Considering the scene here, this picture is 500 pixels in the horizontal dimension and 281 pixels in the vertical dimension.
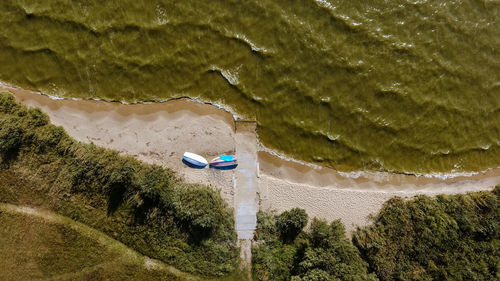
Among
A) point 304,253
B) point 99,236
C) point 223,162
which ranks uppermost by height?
point 223,162

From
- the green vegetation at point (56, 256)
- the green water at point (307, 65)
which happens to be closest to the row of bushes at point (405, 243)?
the green water at point (307, 65)

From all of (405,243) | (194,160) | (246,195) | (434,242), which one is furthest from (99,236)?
(434,242)

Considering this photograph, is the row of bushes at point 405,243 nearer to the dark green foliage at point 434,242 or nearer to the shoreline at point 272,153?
the dark green foliage at point 434,242

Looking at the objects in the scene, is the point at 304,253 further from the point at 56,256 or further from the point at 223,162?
the point at 56,256

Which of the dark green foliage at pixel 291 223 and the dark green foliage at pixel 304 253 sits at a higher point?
Result: the dark green foliage at pixel 291 223

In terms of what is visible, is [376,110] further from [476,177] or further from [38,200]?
[38,200]

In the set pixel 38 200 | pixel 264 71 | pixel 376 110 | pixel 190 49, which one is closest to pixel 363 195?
pixel 376 110
